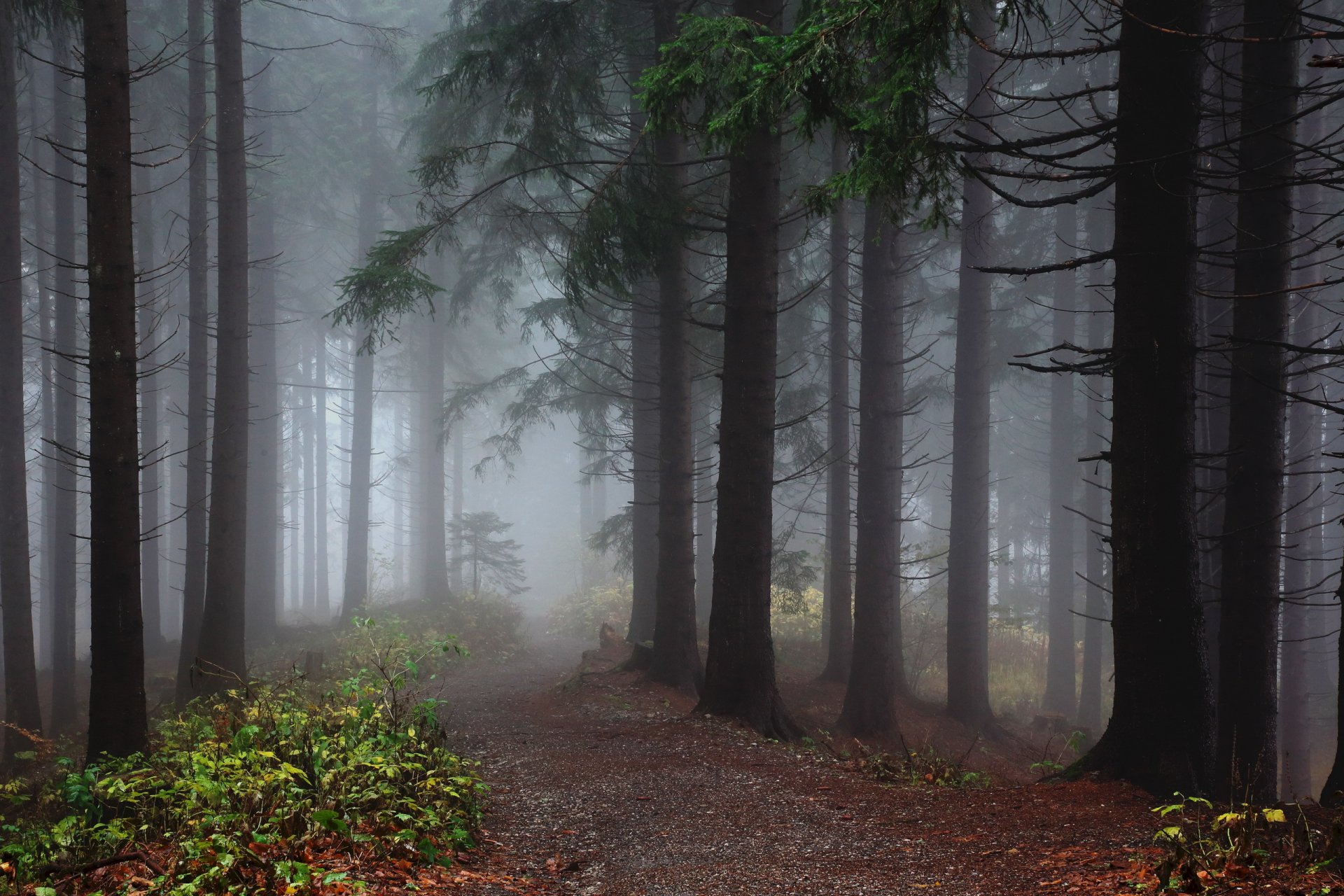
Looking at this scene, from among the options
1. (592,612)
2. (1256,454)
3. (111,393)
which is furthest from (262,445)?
(1256,454)

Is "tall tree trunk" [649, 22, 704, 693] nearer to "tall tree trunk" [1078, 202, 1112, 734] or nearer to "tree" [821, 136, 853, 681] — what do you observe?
"tree" [821, 136, 853, 681]

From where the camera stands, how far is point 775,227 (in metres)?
8.73

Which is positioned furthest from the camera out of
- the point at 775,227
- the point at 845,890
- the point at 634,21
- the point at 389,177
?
the point at 389,177

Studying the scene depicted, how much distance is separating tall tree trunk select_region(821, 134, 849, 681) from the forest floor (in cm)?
524

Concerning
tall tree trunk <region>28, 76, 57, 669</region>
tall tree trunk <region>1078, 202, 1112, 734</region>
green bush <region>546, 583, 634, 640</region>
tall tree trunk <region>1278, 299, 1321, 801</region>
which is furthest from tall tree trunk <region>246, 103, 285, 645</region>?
tall tree trunk <region>1278, 299, 1321, 801</region>

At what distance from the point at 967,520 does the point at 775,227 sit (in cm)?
656

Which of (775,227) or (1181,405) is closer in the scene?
(1181,405)

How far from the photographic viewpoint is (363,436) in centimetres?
2352

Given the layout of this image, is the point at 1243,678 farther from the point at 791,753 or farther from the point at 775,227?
the point at 775,227

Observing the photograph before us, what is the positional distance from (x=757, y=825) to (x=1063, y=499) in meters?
17.2

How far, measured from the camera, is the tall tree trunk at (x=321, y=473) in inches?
1261

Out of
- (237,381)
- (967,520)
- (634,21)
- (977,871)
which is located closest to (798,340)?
(967,520)

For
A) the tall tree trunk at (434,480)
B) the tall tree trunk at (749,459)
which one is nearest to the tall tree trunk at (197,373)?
the tall tree trunk at (749,459)

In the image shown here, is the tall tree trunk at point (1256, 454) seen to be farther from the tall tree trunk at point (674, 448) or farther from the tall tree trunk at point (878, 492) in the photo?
the tall tree trunk at point (674, 448)
